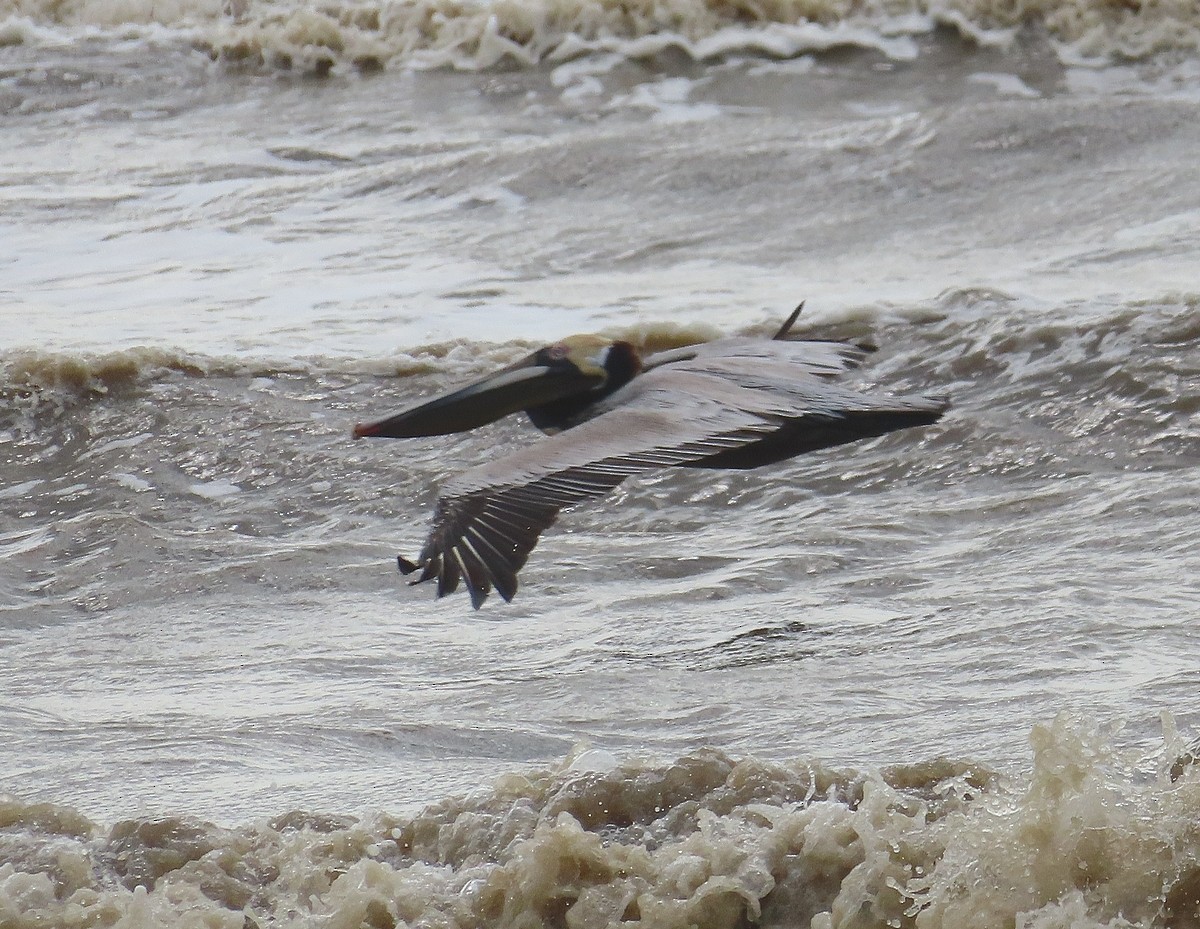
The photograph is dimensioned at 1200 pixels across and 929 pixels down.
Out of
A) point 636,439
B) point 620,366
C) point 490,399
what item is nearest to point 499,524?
point 636,439

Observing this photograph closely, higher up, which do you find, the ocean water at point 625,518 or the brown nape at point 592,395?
the brown nape at point 592,395

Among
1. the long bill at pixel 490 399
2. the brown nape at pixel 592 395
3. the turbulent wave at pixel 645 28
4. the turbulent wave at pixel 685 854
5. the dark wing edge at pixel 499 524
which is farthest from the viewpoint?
the turbulent wave at pixel 645 28

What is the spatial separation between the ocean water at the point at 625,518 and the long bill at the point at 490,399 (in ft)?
2.31

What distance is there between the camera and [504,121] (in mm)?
12336

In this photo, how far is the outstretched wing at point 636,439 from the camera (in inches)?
128

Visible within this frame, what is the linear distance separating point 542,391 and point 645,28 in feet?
34.2

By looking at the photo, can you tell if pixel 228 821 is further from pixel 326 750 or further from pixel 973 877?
pixel 973 877

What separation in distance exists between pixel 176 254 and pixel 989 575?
5862 millimetres

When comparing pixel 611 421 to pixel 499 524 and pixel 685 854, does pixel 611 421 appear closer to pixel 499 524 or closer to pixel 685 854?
pixel 499 524

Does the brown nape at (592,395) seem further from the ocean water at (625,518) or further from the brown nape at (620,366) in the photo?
the ocean water at (625,518)

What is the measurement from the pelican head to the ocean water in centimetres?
70

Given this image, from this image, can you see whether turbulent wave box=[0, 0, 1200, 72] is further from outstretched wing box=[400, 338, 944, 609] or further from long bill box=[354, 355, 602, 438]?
long bill box=[354, 355, 602, 438]

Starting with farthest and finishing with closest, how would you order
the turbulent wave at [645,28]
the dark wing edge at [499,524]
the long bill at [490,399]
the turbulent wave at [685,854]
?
the turbulent wave at [645,28], the long bill at [490,399], the dark wing edge at [499,524], the turbulent wave at [685,854]

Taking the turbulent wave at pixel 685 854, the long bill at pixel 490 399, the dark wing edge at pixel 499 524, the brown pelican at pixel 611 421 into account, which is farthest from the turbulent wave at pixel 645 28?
the turbulent wave at pixel 685 854
